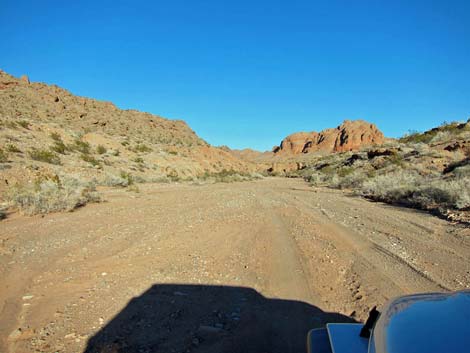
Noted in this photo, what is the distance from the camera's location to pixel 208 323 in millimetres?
3436

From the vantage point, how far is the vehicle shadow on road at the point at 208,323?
3031mm

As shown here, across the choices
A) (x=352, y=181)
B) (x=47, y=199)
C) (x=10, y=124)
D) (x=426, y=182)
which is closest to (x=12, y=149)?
(x=10, y=124)

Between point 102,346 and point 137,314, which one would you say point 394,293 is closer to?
point 137,314

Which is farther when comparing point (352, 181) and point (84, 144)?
point (84, 144)

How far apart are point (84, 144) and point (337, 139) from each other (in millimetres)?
96729

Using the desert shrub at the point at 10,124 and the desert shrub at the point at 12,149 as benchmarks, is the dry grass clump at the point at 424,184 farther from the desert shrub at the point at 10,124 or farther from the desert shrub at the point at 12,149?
the desert shrub at the point at 10,124

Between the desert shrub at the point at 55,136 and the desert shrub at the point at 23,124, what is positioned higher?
the desert shrub at the point at 23,124

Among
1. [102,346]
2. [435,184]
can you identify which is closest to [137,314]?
[102,346]

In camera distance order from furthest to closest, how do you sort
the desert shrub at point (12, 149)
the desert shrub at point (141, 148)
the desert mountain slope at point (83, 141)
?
the desert shrub at point (141, 148)
the desert mountain slope at point (83, 141)
the desert shrub at point (12, 149)

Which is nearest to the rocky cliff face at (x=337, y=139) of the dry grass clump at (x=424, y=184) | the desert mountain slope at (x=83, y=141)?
the desert mountain slope at (x=83, y=141)

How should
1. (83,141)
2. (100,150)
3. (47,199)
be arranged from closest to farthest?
(47,199) → (100,150) → (83,141)

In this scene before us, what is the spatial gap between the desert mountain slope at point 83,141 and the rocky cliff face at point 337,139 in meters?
60.9

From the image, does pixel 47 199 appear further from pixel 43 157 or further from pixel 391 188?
pixel 391 188

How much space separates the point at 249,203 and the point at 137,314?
7520mm
